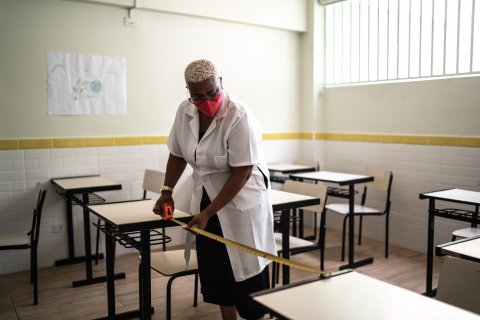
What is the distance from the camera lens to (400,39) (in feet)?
15.9

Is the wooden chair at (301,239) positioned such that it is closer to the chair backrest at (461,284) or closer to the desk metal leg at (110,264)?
the desk metal leg at (110,264)

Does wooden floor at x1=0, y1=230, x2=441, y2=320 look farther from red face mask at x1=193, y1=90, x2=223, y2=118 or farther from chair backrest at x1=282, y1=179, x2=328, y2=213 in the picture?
red face mask at x1=193, y1=90, x2=223, y2=118

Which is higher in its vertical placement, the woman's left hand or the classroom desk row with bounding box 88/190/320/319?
the woman's left hand

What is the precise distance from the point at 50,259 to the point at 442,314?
3824 mm

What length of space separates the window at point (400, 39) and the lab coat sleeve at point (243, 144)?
290 centimetres

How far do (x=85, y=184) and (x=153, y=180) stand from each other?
615 mm

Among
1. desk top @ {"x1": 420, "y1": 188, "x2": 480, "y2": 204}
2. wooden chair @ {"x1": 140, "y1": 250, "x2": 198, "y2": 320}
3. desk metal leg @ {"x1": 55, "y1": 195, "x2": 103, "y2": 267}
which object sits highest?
desk top @ {"x1": 420, "y1": 188, "x2": 480, "y2": 204}

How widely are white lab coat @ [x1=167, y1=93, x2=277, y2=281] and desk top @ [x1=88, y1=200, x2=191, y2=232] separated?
0.21 meters

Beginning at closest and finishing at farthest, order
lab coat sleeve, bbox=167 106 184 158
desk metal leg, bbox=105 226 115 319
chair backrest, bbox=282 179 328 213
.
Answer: lab coat sleeve, bbox=167 106 184 158 → desk metal leg, bbox=105 226 115 319 → chair backrest, bbox=282 179 328 213

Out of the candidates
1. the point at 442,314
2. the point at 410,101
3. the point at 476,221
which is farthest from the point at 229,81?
the point at 442,314

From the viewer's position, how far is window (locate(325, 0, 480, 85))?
430 cm

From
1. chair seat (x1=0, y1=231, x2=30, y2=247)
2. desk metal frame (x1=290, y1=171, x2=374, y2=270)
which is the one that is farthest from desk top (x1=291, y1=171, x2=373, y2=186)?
chair seat (x1=0, y1=231, x2=30, y2=247)

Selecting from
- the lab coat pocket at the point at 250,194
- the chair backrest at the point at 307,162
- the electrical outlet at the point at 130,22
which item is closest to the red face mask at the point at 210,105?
the lab coat pocket at the point at 250,194

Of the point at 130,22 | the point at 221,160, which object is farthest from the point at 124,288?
the point at 130,22
